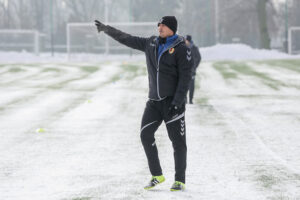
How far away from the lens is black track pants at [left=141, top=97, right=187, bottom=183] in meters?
6.82

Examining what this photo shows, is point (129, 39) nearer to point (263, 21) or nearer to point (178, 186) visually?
point (178, 186)

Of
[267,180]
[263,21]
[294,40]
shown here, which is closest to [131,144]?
[267,180]

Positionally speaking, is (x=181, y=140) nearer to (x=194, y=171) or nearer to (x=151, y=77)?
(x=151, y=77)

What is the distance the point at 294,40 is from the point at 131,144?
156 feet


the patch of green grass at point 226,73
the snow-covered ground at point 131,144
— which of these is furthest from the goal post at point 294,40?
the snow-covered ground at point 131,144

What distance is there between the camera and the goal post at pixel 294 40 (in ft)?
172

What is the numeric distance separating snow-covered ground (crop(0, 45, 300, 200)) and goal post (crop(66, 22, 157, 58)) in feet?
86.8

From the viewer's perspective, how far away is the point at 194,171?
321 inches

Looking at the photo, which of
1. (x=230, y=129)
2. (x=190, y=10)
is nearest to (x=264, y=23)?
(x=190, y=10)

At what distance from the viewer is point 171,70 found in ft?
22.2

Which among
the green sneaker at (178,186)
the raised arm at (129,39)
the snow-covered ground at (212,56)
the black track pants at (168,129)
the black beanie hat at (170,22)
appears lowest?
the snow-covered ground at (212,56)

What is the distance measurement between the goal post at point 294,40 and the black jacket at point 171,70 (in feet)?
154

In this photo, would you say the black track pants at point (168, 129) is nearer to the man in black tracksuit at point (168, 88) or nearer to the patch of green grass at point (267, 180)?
the man in black tracksuit at point (168, 88)

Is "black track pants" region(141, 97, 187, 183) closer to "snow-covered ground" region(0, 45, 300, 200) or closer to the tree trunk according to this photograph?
"snow-covered ground" region(0, 45, 300, 200)
